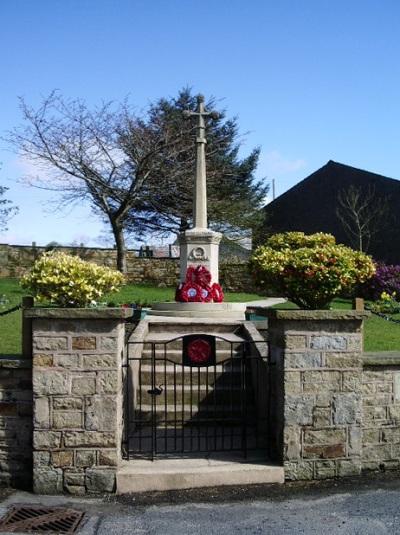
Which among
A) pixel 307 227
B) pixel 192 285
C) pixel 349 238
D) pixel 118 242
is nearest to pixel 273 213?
pixel 307 227

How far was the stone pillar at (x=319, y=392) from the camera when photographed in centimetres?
522

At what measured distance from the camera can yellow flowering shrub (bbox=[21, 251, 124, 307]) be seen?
5945mm

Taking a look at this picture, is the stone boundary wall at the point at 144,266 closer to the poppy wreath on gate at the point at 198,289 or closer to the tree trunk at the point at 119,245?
the tree trunk at the point at 119,245

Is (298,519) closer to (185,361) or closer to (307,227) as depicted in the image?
(185,361)

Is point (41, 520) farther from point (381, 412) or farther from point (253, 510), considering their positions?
point (381, 412)

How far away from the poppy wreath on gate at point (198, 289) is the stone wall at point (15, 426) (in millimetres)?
7545

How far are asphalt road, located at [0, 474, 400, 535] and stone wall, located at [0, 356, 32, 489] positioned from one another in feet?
0.83

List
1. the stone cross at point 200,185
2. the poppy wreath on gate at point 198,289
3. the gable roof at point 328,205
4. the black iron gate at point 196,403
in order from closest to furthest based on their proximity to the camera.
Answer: the black iron gate at point 196,403 → the poppy wreath on gate at point 198,289 → the stone cross at point 200,185 → the gable roof at point 328,205

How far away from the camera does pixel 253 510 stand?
4.56 metres

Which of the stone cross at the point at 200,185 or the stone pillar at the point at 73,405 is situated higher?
the stone cross at the point at 200,185

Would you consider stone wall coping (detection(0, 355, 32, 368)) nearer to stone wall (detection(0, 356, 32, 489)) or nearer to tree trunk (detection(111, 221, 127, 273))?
stone wall (detection(0, 356, 32, 489))

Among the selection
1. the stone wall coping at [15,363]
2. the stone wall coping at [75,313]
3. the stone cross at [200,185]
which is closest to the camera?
the stone wall coping at [75,313]

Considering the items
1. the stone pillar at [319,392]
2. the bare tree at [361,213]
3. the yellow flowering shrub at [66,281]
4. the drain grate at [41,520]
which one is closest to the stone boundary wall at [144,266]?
the bare tree at [361,213]

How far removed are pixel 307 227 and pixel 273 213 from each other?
9.88 ft
